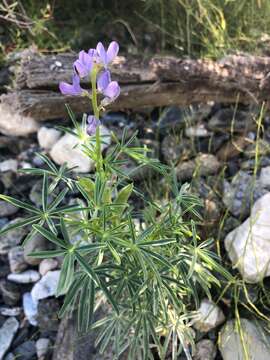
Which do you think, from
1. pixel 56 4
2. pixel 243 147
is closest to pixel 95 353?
pixel 243 147

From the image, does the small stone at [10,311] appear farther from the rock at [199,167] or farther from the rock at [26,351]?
the rock at [199,167]

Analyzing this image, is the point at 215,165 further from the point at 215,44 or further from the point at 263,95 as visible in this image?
the point at 215,44

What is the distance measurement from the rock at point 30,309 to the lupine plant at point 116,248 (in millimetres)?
308

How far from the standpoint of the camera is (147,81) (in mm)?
2189

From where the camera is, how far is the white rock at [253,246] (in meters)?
1.78

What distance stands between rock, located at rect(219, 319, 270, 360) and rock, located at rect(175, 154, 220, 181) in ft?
2.02

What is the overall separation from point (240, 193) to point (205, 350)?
63cm

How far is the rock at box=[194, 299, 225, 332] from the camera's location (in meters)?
1.74

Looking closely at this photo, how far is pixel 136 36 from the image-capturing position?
2.51 metres

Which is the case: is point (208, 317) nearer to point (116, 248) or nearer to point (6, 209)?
point (116, 248)

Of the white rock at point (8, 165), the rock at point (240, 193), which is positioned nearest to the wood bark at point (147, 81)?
the white rock at point (8, 165)

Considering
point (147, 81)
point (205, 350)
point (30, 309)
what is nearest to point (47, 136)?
point (147, 81)

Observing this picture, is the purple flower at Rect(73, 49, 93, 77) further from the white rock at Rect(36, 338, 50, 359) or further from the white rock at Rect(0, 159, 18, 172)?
the white rock at Rect(0, 159, 18, 172)

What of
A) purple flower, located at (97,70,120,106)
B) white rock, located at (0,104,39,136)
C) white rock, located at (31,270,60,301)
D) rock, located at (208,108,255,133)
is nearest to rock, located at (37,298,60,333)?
white rock, located at (31,270,60,301)
